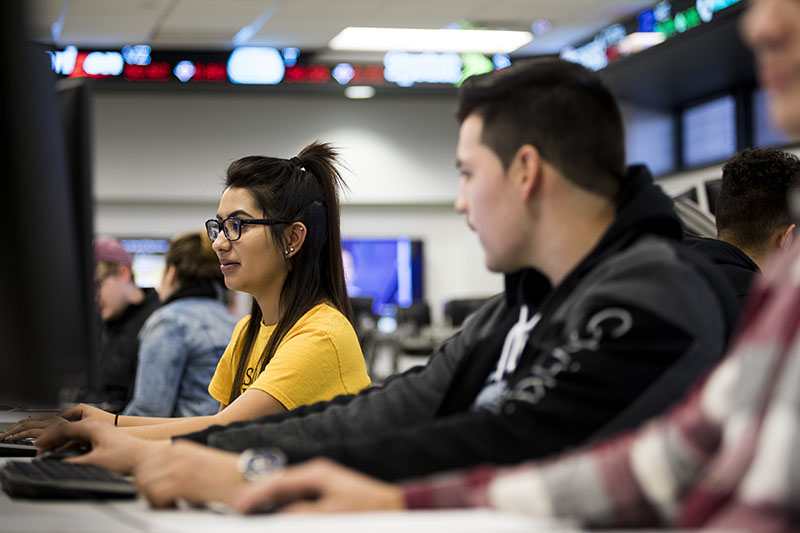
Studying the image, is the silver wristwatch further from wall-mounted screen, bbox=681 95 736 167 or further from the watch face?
wall-mounted screen, bbox=681 95 736 167

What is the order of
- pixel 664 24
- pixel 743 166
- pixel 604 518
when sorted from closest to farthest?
pixel 604 518 → pixel 743 166 → pixel 664 24

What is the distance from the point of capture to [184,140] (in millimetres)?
8734

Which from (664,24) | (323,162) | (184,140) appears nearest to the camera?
(323,162)

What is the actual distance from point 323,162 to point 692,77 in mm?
5567

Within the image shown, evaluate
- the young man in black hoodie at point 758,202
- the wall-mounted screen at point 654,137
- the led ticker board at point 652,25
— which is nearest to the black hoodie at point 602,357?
the young man in black hoodie at point 758,202

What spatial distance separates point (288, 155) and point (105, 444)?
24.3ft

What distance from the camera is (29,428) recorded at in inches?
71.1

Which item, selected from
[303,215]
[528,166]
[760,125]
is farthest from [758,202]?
[760,125]

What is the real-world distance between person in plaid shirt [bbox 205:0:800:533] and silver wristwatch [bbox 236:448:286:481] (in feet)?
0.45

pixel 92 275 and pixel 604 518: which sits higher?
pixel 92 275

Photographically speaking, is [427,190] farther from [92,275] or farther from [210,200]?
[92,275]

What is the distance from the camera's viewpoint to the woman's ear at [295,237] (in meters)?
2.17

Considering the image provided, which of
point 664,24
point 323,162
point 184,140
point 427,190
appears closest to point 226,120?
point 184,140

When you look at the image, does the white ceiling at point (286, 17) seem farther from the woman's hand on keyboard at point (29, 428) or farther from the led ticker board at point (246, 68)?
the woman's hand on keyboard at point (29, 428)
